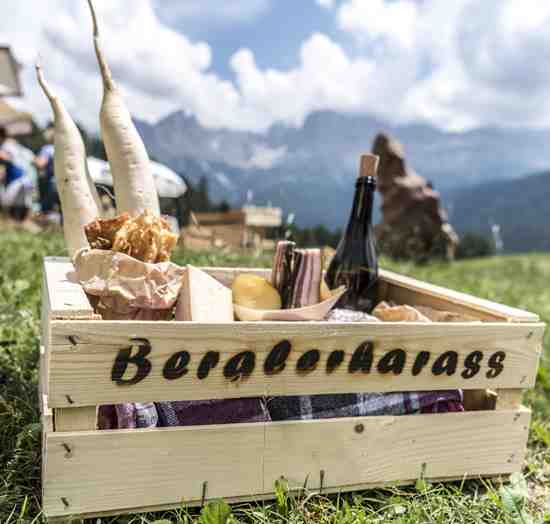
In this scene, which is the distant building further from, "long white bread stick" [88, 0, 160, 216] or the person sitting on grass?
the person sitting on grass

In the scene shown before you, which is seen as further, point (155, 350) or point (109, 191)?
point (109, 191)

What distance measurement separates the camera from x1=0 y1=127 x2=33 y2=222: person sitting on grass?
23.9 feet

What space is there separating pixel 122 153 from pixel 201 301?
53 cm

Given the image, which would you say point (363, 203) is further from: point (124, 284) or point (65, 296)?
point (65, 296)

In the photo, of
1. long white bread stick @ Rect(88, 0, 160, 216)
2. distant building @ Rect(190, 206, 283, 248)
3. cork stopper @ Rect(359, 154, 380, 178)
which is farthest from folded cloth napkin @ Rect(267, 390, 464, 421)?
distant building @ Rect(190, 206, 283, 248)

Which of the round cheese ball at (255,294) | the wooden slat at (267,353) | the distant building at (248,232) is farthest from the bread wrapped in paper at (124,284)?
the distant building at (248,232)

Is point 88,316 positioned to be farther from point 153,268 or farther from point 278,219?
point 278,219

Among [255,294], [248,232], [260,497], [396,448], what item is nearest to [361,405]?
[396,448]

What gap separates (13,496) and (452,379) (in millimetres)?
1124

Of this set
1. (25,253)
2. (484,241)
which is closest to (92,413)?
(25,253)

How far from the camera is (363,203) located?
192 cm

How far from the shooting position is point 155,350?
109 cm

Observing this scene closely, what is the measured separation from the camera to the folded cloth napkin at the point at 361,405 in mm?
1344

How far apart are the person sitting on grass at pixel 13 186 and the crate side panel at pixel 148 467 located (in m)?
7.05
